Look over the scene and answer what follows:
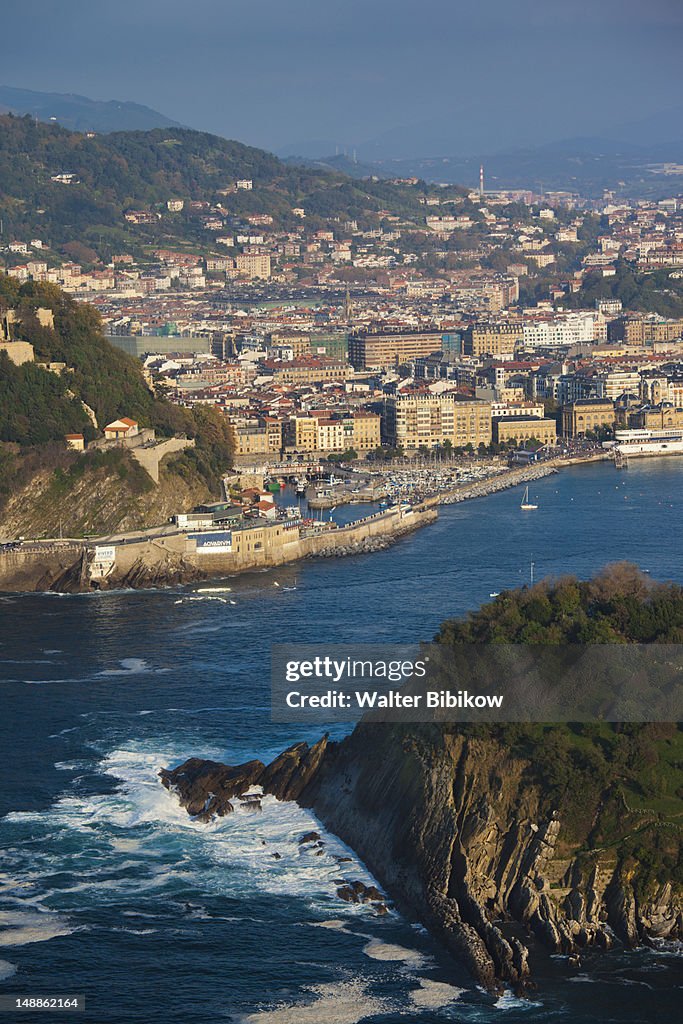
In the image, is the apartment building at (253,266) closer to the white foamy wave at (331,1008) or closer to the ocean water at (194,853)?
the ocean water at (194,853)

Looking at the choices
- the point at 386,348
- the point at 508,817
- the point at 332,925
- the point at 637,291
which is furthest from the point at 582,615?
the point at 637,291

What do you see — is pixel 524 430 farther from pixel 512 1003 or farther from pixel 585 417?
pixel 512 1003

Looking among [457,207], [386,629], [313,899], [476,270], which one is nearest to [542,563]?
[386,629]

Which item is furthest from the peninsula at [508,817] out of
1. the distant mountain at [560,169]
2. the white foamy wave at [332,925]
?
the distant mountain at [560,169]

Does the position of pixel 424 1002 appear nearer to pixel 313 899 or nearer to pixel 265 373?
pixel 313 899

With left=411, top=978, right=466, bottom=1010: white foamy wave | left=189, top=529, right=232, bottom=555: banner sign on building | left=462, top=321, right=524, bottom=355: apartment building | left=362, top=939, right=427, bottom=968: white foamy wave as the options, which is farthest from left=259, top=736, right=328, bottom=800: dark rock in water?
left=462, top=321, right=524, bottom=355: apartment building

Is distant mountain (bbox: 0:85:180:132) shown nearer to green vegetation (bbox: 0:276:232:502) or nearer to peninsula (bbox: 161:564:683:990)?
green vegetation (bbox: 0:276:232:502)
